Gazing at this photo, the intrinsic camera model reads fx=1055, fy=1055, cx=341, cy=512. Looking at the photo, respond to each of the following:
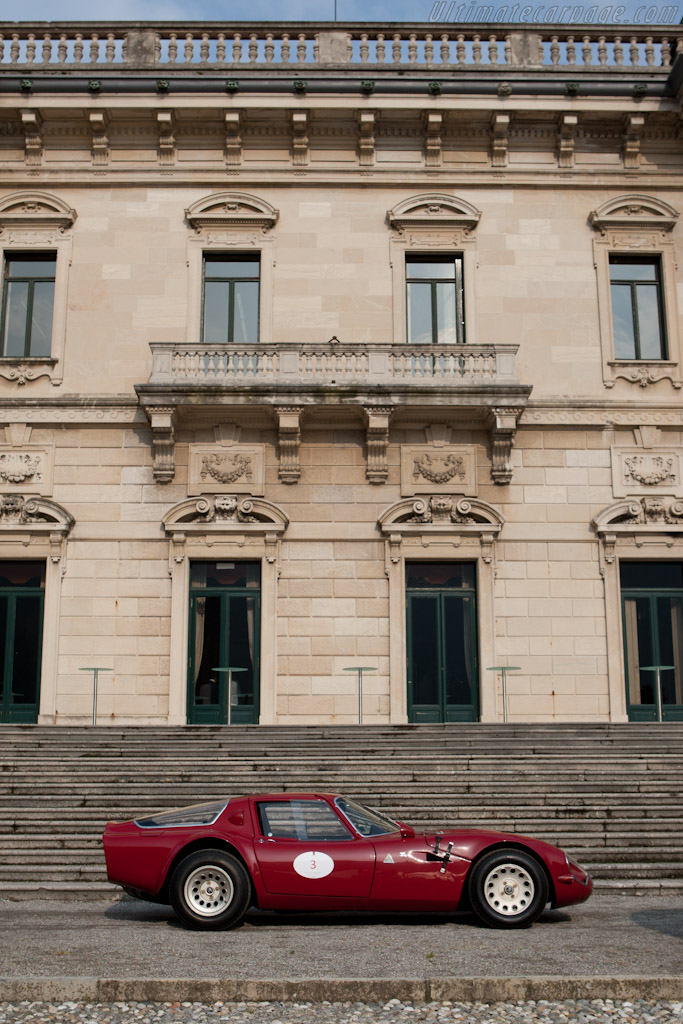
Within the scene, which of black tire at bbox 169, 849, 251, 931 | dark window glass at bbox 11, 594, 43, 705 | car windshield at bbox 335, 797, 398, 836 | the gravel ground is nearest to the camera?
the gravel ground

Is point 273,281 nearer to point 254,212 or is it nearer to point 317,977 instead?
point 254,212

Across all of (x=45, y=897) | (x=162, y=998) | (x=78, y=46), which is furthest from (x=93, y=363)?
(x=162, y=998)

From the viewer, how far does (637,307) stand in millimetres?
23312

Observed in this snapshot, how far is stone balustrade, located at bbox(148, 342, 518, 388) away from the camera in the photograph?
21.5m

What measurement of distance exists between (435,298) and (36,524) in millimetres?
9827

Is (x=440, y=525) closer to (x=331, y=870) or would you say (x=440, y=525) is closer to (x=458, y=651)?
(x=458, y=651)

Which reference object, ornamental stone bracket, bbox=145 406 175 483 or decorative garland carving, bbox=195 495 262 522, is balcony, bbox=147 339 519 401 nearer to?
ornamental stone bracket, bbox=145 406 175 483

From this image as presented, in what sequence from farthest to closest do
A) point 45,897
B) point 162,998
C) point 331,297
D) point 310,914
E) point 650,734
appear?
1. point 331,297
2. point 650,734
3. point 45,897
4. point 310,914
5. point 162,998

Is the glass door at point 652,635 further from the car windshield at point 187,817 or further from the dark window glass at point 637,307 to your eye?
the car windshield at point 187,817

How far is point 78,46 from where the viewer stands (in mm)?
23656

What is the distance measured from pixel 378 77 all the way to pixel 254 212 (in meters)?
4.06

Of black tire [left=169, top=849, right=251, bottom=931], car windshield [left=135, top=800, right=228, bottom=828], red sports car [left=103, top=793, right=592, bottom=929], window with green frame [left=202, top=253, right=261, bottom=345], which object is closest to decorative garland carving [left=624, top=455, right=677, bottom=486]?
window with green frame [left=202, top=253, right=261, bottom=345]

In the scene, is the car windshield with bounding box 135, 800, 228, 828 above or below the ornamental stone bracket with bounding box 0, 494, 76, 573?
below

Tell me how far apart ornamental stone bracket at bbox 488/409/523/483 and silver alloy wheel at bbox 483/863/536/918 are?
13.0 metres
